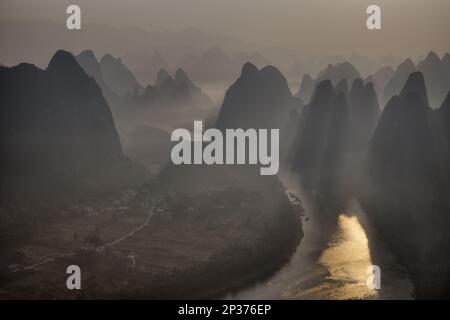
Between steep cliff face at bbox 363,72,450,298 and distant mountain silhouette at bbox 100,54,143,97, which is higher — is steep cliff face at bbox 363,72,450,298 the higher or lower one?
the lower one

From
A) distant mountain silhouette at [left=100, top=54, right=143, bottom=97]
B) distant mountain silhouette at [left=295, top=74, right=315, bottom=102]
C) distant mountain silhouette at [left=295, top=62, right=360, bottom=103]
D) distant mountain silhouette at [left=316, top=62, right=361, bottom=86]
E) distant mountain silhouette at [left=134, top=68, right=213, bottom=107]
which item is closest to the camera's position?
distant mountain silhouette at [left=316, top=62, right=361, bottom=86]

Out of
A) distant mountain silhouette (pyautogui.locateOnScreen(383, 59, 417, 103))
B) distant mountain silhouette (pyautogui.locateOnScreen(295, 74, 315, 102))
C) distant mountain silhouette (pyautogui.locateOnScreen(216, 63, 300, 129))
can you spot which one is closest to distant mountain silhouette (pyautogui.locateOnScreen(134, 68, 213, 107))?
distant mountain silhouette (pyautogui.locateOnScreen(295, 74, 315, 102))

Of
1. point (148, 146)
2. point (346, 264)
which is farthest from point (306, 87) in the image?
point (346, 264)

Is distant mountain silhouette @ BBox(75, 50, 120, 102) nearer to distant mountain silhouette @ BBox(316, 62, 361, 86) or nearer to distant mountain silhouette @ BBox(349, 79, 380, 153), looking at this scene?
distant mountain silhouette @ BBox(316, 62, 361, 86)

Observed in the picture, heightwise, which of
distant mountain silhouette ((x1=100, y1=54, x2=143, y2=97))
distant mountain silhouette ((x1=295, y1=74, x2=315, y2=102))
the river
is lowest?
the river

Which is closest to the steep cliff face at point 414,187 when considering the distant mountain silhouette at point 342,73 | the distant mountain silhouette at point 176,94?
the distant mountain silhouette at point 342,73

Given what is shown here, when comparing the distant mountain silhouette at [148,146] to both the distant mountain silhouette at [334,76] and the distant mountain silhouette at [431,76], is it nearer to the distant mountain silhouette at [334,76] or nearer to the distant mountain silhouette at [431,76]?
the distant mountain silhouette at [334,76]

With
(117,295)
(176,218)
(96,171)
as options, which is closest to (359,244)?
(176,218)
